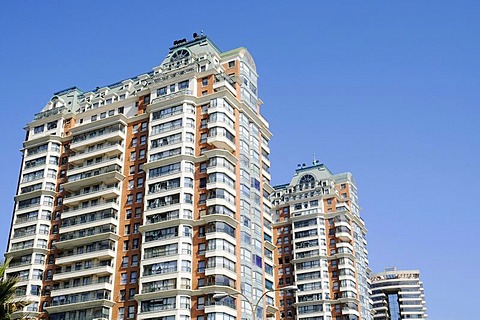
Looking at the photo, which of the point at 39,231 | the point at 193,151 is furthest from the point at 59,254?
the point at 193,151

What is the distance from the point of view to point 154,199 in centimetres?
8225

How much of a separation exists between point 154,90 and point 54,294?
117 feet

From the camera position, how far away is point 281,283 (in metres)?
133

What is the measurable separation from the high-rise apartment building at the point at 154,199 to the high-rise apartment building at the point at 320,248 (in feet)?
129

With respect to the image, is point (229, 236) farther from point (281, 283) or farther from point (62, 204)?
point (281, 283)

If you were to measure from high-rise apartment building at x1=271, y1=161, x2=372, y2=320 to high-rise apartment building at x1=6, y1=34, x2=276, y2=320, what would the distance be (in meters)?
39.3

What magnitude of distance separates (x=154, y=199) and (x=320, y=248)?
58.6 m

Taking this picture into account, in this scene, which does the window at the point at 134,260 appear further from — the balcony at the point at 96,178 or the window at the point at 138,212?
the balcony at the point at 96,178

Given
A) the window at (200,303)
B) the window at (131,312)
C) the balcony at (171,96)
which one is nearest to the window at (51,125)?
the balcony at (171,96)

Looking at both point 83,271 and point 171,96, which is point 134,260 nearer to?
point 83,271

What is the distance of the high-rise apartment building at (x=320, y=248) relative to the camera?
125000 millimetres

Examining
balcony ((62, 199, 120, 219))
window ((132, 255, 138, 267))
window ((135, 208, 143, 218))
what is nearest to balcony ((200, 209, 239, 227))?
window ((135, 208, 143, 218))

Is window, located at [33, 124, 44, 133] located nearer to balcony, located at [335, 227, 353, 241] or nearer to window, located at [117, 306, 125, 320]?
window, located at [117, 306, 125, 320]

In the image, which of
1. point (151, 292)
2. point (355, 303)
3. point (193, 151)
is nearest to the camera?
point (151, 292)
